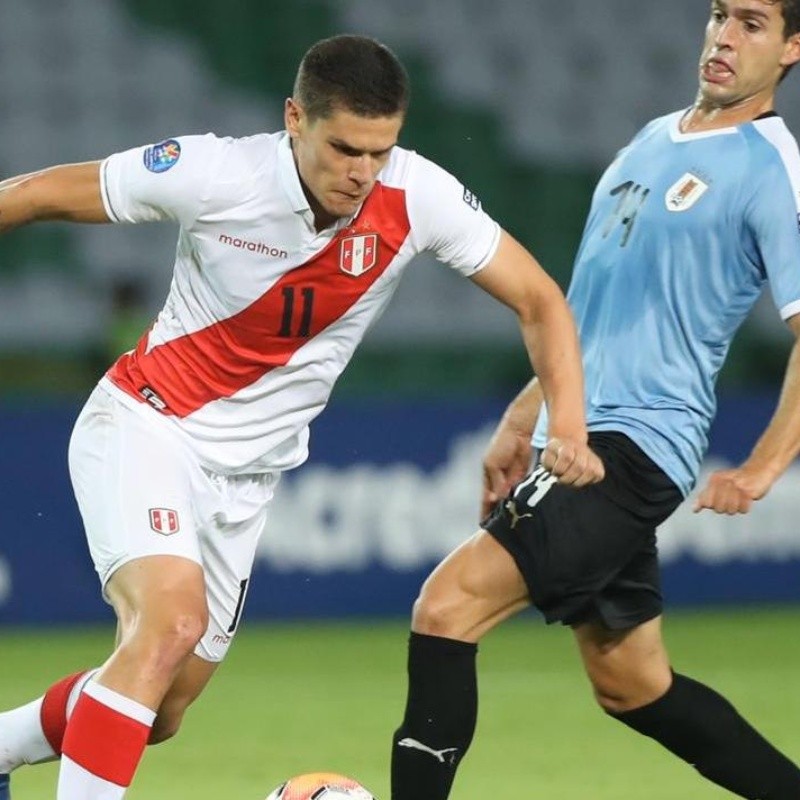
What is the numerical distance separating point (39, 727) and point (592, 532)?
1.47 m

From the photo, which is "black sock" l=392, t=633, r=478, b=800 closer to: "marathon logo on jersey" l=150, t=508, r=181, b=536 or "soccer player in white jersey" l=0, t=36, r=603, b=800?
"soccer player in white jersey" l=0, t=36, r=603, b=800

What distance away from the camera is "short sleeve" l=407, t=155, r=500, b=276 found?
4387mm

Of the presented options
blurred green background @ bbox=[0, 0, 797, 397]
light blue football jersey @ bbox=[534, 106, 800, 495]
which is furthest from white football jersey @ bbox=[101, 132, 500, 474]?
blurred green background @ bbox=[0, 0, 797, 397]

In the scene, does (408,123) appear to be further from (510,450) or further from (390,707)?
(510,450)

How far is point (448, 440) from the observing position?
31.6 feet

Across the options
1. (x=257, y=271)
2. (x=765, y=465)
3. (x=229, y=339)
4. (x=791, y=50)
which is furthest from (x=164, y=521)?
(x=791, y=50)

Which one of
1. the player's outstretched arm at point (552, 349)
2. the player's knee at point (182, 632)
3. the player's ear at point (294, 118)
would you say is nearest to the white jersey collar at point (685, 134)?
the player's outstretched arm at point (552, 349)

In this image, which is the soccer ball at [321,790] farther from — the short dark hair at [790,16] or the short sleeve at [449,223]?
the short dark hair at [790,16]

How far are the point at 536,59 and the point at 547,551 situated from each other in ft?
31.6

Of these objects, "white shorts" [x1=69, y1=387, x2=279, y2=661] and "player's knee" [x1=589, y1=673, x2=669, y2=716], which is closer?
"white shorts" [x1=69, y1=387, x2=279, y2=661]

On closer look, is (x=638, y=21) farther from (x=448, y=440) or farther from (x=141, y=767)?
(x=141, y=767)

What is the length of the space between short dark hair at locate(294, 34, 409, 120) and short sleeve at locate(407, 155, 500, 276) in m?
0.23

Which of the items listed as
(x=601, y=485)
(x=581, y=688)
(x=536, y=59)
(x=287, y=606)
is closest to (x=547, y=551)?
(x=601, y=485)

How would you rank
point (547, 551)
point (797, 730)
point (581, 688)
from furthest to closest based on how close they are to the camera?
point (581, 688) → point (797, 730) → point (547, 551)
